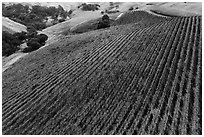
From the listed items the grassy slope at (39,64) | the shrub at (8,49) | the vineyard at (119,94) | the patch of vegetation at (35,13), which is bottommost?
the patch of vegetation at (35,13)

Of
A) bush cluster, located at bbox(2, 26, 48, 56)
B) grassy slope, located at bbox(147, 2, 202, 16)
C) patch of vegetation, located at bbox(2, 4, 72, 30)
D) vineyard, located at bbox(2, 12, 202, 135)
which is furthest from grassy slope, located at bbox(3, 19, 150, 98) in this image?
patch of vegetation, located at bbox(2, 4, 72, 30)

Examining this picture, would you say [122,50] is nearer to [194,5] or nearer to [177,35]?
[177,35]

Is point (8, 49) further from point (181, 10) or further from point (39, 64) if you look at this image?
point (181, 10)

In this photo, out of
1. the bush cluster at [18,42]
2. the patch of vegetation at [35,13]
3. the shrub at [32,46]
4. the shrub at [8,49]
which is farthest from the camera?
the patch of vegetation at [35,13]

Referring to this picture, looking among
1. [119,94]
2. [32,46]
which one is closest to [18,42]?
[32,46]

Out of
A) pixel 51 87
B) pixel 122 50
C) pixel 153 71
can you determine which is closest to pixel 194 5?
pixel 122 50

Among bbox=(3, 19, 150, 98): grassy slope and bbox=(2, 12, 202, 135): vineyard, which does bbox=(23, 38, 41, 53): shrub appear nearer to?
bbox=(3, 19, 150, 98): grassy slope

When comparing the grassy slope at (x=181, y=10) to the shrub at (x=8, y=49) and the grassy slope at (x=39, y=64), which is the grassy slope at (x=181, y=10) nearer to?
the grassy slope at (x=39, y=64)

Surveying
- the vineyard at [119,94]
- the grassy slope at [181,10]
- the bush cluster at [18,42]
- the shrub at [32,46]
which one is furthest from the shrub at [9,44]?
the grassy slope at [181,10]
